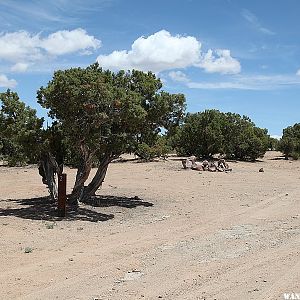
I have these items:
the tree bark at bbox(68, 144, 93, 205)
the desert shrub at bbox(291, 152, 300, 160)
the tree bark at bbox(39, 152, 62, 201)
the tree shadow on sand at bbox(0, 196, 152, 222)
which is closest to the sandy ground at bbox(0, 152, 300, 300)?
the tree shadow on sand at bbox(0, 196, 152, 222)

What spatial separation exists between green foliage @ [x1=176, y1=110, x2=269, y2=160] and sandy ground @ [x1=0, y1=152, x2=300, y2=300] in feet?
71.6

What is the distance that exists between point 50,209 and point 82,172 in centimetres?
167

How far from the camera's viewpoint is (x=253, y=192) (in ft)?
73.2

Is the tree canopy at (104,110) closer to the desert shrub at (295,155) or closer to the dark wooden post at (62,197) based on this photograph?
the dark wooden post at (62,197)

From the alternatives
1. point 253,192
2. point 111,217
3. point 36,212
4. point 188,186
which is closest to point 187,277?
point 111,217

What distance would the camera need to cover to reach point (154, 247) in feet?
34.8

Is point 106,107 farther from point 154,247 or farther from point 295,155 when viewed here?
point 295,155

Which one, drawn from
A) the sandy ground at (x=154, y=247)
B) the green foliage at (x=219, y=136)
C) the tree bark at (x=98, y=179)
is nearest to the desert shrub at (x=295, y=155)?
the green foliage at (x=219, y=136)

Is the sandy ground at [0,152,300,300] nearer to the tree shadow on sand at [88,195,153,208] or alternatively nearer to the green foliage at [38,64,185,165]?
the tree shadow on sand at [88,195,153,208]

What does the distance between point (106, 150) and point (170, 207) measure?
10.7 feet

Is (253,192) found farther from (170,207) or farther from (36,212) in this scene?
(36,212)

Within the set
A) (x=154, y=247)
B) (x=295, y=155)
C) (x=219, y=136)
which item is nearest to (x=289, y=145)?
(x=295, y=155)

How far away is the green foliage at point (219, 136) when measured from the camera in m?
43.5

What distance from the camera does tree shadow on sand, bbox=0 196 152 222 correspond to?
1484 cm
